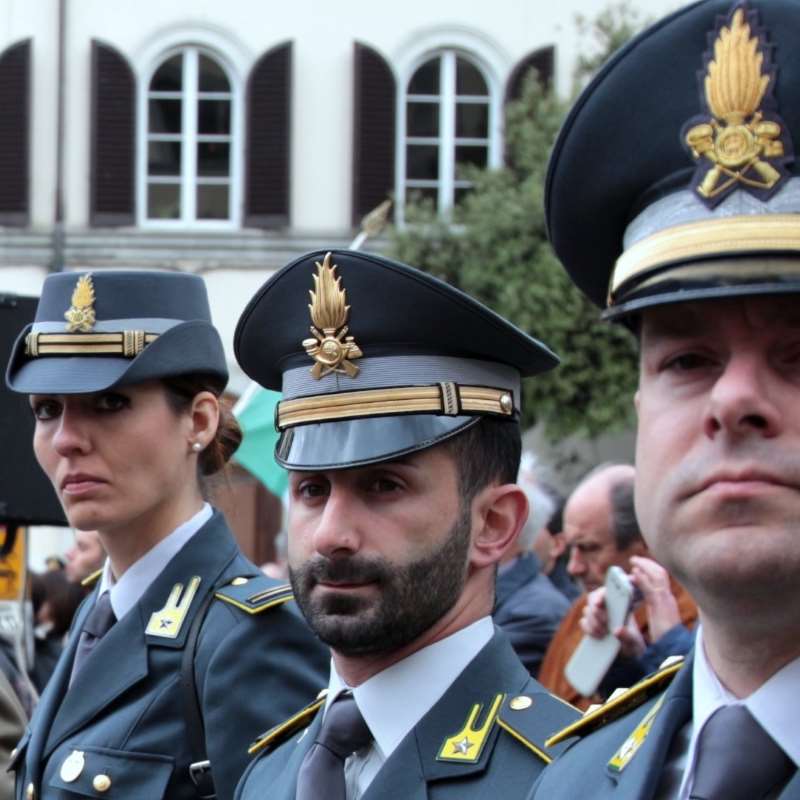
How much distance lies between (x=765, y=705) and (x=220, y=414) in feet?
8.07

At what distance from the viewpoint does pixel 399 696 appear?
9.97 ft

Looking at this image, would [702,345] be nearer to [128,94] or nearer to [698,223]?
[698,223]

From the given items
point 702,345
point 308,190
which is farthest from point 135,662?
point 308,190

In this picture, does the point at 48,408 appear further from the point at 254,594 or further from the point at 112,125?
the point at 112,125

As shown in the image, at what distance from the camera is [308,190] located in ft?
65.5

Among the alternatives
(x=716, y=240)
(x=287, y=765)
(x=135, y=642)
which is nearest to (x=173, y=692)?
(x=135, y=642)

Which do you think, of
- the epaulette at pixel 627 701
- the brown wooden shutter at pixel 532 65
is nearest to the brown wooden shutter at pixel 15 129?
the brown wooden shutter at pixel 532 65

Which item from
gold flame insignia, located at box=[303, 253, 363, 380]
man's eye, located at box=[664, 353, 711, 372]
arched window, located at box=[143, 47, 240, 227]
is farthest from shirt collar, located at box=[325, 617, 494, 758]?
arched window, located at box=[143, 47, 240, 227]

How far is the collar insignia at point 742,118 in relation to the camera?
6.65 ft

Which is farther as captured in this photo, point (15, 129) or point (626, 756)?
point (15, 129)

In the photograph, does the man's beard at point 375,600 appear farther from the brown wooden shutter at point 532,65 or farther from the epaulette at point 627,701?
the brown wooden shutter at point 532,65

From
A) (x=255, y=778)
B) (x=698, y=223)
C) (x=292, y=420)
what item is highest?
(x=698, y=223)

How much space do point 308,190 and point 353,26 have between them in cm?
182

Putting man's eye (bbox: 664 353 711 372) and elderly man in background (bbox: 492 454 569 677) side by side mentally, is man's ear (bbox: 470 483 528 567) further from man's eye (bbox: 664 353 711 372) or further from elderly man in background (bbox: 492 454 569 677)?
elderly man in background (bbox: 492 454 569 677)
